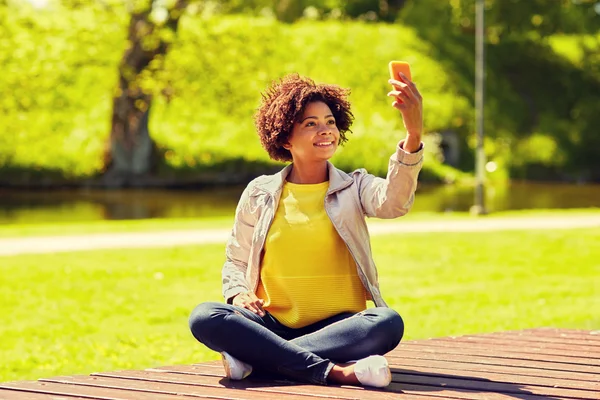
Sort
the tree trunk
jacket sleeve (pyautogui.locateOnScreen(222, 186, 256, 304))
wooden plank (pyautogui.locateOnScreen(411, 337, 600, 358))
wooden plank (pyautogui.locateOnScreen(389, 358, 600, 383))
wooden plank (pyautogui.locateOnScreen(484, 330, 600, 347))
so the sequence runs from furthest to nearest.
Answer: the tree trunk
wooden plank (pyautogui.locateOnScreen(484, 330, 600, 347))
wooden plank (pyautogui.locateOnScreen(411, 337, 600, 358))
jacket sleeve (pyautogui.locateOnScreen(222, 186, 256, 304))
wooden plank (pyautogui.locateOnScreen(389, 358, 600, 383))

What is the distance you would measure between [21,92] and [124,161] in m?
4.50

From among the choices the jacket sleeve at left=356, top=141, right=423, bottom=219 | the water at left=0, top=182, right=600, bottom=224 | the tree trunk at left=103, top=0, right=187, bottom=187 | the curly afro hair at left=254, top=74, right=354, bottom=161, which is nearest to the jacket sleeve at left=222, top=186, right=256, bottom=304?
the curly afro hair at left=254, top=74, right=354, bottom=161

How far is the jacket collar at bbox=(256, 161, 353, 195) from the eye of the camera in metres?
4.69

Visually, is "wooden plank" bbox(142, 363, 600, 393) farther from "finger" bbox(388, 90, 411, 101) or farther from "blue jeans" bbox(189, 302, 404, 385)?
"finger" bbox(388, 90, 411, 101)

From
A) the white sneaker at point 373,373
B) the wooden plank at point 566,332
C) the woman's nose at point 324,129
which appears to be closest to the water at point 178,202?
the wooden plank at point 566,332

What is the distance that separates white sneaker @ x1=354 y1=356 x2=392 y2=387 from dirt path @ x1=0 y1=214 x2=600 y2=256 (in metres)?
9.21

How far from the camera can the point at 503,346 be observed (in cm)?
548

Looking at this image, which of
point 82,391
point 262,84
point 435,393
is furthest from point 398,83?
point 262,84

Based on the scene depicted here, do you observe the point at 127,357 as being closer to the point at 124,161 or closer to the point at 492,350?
the point at 492,350

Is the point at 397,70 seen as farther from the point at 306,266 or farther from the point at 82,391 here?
the point at 82,391

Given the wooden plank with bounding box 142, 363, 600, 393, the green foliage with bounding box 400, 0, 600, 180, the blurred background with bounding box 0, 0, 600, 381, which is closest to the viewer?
the wooden plank with bounding box 142, 363, 600, 393

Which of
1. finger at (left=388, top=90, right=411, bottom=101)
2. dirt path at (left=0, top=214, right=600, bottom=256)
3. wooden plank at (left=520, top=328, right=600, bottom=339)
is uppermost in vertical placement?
finger at (left=388, top=90, right=411, bottom=101)

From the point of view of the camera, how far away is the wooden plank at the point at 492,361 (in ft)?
15.9

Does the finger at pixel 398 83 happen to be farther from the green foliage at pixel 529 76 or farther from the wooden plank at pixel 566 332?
the green foliage at pixel 529 76
